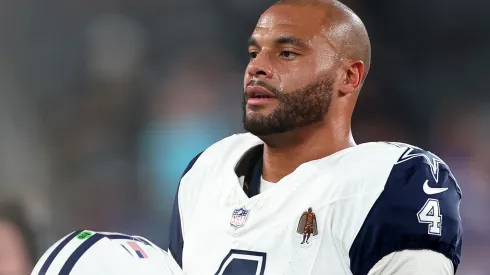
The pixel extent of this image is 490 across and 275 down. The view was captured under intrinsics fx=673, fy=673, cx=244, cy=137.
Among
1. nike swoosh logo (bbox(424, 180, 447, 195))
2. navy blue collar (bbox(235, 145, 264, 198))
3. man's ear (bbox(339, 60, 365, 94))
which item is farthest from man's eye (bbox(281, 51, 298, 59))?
nike swoosh logo (bbox(424, 180, 447, 195))

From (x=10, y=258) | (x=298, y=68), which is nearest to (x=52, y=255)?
(x=298, y=68)

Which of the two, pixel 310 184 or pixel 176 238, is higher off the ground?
pixel 310 184

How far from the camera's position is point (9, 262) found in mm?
2277

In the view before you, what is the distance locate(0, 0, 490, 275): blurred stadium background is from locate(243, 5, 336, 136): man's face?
0.99 meters

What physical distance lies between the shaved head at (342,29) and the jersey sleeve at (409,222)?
31 centimetres

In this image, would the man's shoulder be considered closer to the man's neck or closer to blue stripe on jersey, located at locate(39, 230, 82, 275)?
the man's neck

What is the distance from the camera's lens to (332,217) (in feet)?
3.90

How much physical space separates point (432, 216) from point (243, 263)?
0.35 metres

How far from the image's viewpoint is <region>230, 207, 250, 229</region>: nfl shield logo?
1.28 m

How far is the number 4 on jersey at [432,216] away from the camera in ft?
3.71

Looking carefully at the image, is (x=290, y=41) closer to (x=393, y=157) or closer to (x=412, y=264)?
(x=393, y=157)

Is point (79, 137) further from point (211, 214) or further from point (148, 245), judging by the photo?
point (148, 245)

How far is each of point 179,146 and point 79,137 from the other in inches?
14.7

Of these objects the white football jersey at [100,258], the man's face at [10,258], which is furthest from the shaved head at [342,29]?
the man's face at [10,258]
